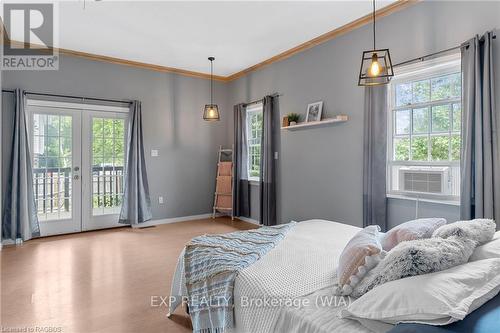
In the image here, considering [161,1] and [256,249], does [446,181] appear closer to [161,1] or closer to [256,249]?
[256,249]

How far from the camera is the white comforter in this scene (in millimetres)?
1424

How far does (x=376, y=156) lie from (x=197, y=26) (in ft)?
9.01

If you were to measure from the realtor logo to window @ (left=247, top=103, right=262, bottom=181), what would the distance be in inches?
131

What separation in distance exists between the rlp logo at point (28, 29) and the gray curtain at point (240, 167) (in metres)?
3.25

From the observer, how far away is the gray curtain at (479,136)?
8.57ft

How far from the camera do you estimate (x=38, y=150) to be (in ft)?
15.7

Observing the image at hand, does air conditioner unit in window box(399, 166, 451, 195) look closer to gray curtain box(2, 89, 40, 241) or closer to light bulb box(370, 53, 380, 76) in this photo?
light bulb box(370, 53, 380, 76)

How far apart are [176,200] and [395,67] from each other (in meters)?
4.43

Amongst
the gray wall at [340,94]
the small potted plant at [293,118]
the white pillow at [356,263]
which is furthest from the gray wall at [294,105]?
the white pillow at [356,263]

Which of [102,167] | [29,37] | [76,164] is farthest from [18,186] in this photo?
[29,37]

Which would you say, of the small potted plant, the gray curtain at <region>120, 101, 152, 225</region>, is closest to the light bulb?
the small potted plant

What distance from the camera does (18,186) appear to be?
447 cm

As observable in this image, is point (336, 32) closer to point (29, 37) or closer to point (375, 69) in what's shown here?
point (375, 69)

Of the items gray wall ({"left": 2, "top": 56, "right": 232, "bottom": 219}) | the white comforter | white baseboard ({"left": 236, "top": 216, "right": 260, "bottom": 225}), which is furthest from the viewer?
white baseboard ({"left": 236, "top": 216, "right": 260, "bottom": 225})
